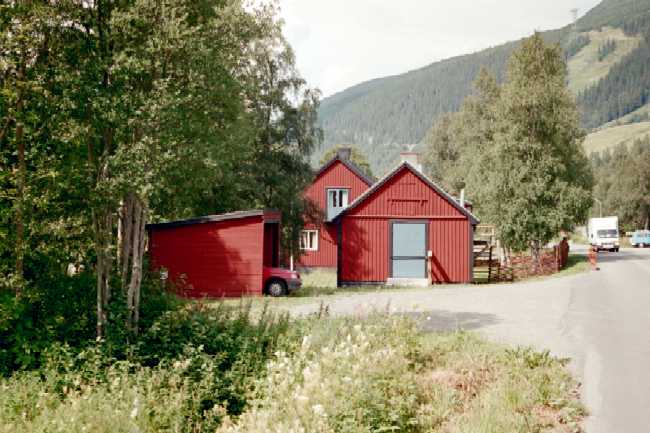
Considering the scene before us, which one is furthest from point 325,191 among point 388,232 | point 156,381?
point 156,381

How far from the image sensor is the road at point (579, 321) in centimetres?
939

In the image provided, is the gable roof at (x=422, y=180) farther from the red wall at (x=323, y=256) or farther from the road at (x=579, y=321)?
the red wall at (x=323, y=256)

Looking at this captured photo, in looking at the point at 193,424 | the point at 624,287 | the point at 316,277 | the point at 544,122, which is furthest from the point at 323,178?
the point at 193,424

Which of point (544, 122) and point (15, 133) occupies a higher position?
point (544, 122)

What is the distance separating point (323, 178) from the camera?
43000mm

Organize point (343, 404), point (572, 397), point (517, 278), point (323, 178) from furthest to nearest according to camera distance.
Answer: point (323, 178) → point (517, 278) → point (572, 397) → point (343, 404)

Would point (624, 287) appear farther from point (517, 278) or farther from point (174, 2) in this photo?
point (174, 2)

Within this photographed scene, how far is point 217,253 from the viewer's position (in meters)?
22.5

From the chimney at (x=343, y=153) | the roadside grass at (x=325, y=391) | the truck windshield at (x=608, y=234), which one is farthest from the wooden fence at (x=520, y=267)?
the truck windshield at (x=608, y=234)

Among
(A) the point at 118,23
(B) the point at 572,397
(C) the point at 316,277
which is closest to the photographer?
(B) the point at 572,397

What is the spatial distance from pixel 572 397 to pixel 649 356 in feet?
11.6

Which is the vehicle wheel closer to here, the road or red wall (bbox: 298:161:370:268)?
the road

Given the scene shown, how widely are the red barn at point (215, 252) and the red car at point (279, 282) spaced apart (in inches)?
14.6

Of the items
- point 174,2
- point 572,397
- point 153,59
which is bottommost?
point 572,397
